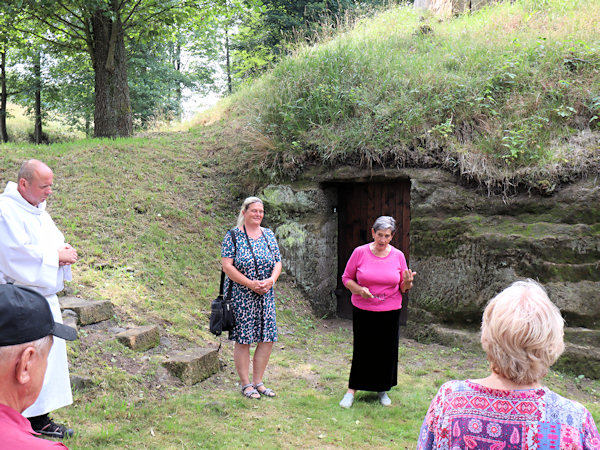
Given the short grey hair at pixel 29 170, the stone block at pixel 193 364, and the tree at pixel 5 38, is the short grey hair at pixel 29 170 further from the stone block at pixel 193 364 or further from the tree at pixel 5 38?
the tree at pixel 5 38

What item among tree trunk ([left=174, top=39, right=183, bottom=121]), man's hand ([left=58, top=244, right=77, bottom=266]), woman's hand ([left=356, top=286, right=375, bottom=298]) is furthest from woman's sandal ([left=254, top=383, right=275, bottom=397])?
tree trunk ([left=174, top=39, right=183, bottom=121])

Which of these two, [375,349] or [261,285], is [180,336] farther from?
[375,349]

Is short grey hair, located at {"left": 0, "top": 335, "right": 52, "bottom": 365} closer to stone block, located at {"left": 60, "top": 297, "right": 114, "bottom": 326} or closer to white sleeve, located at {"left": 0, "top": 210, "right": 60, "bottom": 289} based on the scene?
white sleeve, located at {"left": 0, "top": 210, "right": 60, "bottom": 289}

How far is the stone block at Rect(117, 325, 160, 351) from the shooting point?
5500 millimetres

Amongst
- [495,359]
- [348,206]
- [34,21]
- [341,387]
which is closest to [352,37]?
[348,206]

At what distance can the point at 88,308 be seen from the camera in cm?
566

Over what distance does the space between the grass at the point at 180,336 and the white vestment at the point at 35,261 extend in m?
0.43

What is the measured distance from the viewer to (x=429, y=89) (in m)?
8.30

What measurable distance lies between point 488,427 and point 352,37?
11.1 meters

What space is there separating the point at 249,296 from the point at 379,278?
1.32 metres

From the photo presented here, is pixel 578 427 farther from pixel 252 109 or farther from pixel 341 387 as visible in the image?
pixel 252 109

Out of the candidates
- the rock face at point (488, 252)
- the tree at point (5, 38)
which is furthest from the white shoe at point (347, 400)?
the tree at point (5, 38)

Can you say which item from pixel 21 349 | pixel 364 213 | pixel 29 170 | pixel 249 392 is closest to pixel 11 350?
pixel 21 349

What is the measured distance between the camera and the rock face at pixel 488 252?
20.8ft
